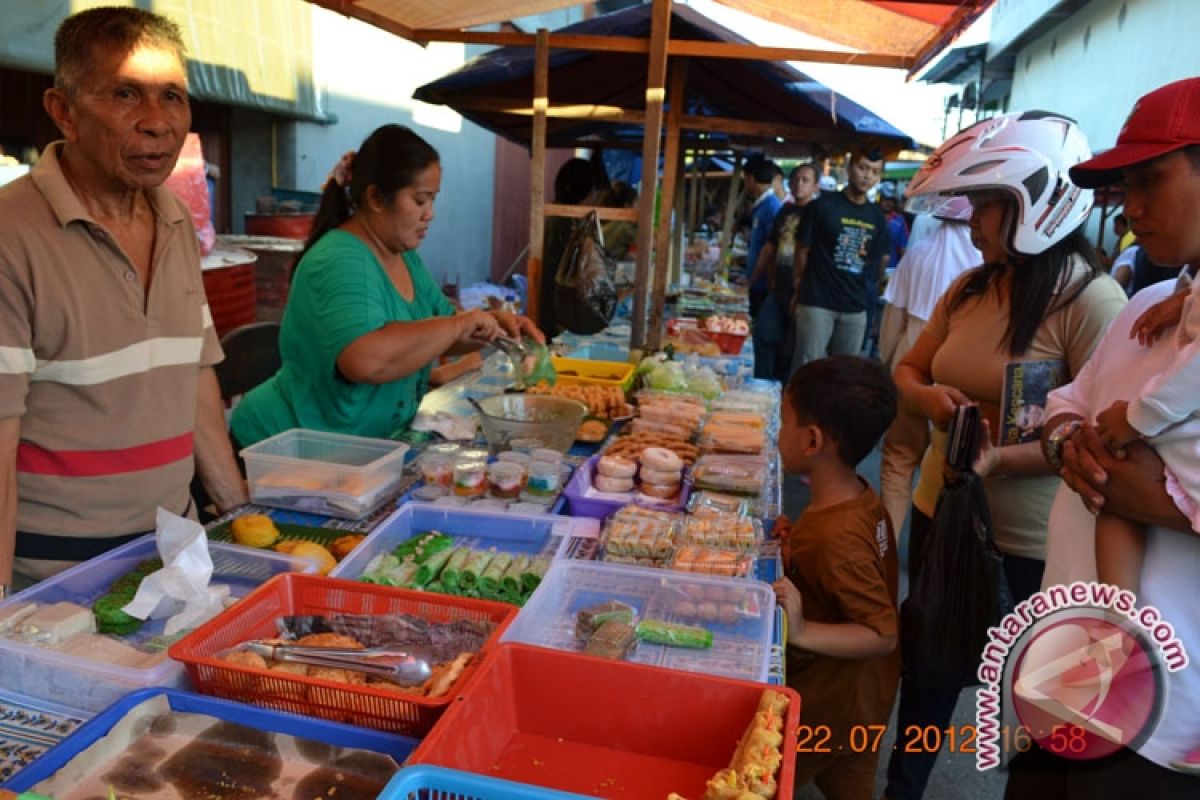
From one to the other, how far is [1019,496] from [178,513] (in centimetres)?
236

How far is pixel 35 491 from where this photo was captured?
1825 millimetres

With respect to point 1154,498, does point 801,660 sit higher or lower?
lower

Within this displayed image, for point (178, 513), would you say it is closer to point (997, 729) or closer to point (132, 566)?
point (132, 566)

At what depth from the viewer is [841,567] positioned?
204 centimetres

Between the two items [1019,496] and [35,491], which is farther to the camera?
[1019,496]

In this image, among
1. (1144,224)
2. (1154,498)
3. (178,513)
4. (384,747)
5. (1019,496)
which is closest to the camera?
(384,747)

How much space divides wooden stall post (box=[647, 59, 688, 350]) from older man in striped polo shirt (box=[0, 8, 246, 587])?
343cm

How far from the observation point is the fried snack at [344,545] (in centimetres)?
195

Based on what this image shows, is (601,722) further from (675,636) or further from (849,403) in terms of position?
(849,403)

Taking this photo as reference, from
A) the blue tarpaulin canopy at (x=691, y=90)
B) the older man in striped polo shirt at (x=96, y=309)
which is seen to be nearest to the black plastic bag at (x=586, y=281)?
the blue tarpaulin canopy at (x=691, y=90)

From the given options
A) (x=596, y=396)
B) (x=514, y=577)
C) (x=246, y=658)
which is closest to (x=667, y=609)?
(x=514, y=577)

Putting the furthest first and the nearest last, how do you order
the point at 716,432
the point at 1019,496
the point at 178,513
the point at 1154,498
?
1. the point at 716,432
2. the point at 1019,496
3. the point at 178,513
4. the point at 1154,498

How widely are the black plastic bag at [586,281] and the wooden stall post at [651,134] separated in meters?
0.21

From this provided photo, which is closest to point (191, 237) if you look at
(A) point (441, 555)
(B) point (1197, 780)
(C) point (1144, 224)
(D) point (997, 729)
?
(A) point (441, 555)
